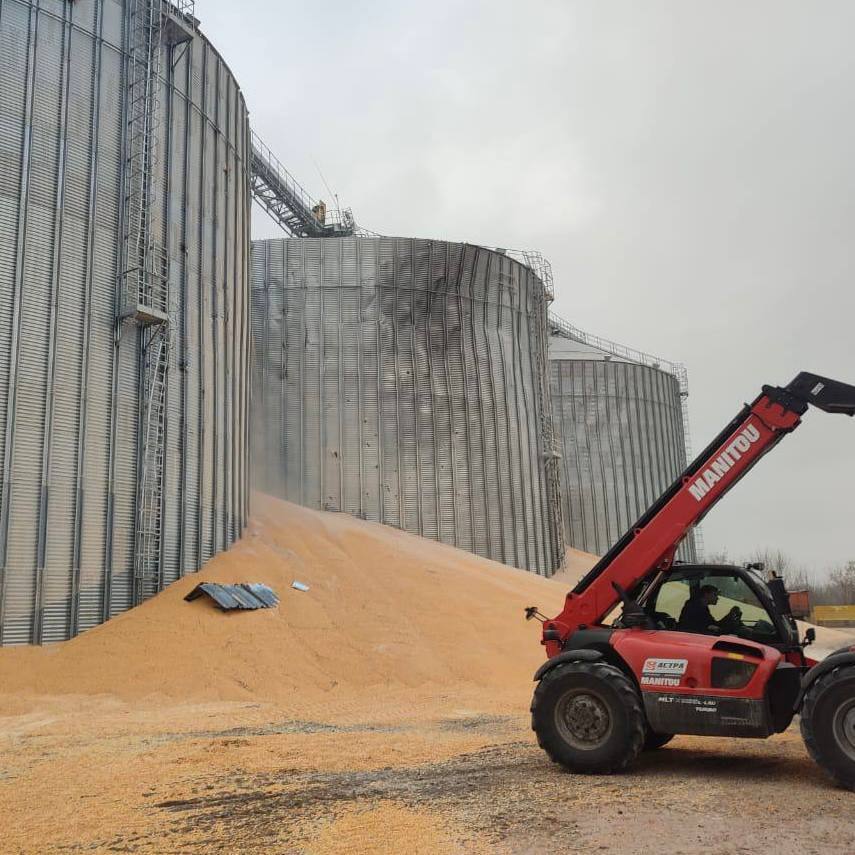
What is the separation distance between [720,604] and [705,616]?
8.3 inches

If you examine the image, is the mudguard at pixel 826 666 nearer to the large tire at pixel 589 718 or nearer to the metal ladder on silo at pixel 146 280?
the large tire at pixel 589 718

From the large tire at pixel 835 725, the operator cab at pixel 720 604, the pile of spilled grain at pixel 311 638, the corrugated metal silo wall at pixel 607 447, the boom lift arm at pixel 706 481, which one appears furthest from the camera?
the corrugated metal silo wall at pixel 607 447

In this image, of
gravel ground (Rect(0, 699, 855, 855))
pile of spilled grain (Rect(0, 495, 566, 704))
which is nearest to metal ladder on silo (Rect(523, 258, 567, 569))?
pile of spilled grain (Rect(0, 495, 566, 704))

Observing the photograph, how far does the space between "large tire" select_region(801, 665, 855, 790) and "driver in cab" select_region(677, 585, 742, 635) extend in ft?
4.46

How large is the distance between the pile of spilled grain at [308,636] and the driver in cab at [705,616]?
878 cm

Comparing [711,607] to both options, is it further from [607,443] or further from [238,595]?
[607,443]

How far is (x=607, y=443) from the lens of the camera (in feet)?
173

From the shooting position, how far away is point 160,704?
14.9 metres

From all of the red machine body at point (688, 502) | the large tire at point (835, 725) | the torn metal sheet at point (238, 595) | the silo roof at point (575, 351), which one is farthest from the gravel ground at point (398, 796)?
the silo roof at point (575, 351)

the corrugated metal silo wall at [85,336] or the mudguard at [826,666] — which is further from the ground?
the corrugated metal silo wall at [85,336]

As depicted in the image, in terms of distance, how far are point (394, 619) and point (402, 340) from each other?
55.9 feet

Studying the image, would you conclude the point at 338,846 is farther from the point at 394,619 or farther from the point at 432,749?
the point at 394,619

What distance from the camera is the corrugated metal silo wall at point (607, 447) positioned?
5134 cm

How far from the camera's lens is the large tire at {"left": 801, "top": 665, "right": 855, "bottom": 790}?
7.40 m
